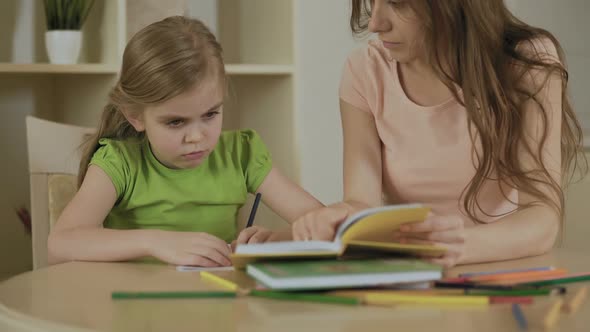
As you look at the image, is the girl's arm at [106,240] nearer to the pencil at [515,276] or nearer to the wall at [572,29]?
the pencil at [515,276]

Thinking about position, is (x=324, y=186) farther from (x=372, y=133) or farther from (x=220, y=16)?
(x=372, y=133)

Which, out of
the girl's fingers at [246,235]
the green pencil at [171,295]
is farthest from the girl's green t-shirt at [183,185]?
the green pencil at [171,295]

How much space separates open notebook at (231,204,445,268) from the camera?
43.4 inches

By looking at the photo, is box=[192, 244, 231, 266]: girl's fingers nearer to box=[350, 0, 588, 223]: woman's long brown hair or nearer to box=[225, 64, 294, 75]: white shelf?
box=[350, 0, 588, 223]: woman's long brown hair

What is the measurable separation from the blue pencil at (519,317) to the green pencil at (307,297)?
0.55 ft

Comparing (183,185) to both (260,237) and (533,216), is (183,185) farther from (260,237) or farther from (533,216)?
(533,216)

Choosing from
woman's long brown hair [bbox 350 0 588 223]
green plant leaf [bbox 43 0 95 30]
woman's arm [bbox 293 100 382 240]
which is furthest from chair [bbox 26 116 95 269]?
woman's long brown hair [bbox 350 0 588 223]

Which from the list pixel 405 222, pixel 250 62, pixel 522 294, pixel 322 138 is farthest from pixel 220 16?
pixel 522 294

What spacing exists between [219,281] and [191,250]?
199mm

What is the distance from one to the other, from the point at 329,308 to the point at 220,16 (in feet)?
6.98

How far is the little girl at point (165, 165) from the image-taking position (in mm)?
1539

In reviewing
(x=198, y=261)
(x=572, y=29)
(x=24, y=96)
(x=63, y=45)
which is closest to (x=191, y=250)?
(x=198, y=261)

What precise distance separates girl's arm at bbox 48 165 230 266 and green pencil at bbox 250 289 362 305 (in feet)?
0.96

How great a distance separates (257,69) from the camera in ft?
8.73
